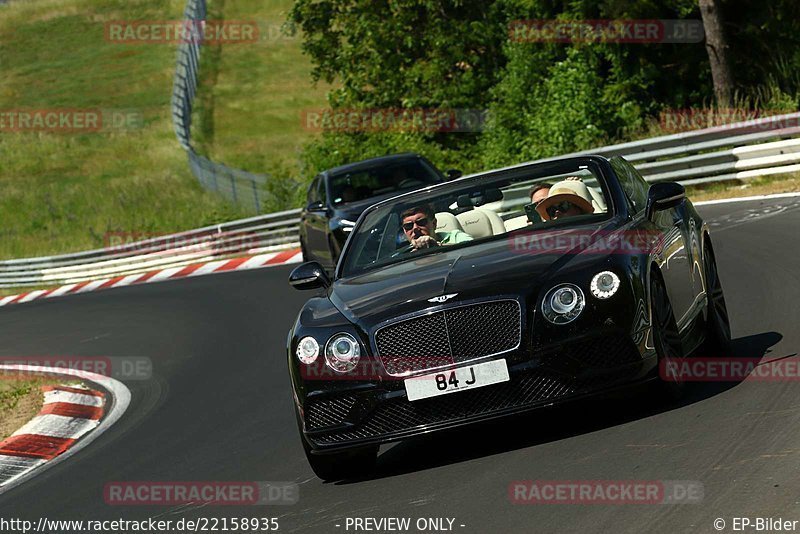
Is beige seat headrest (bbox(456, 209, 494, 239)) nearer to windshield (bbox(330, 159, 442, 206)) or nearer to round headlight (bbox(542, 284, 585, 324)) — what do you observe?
round headlight (bbox(542, 284, 585, 324))

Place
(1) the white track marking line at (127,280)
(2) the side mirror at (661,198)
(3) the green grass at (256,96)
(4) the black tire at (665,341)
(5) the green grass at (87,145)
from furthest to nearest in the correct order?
(3) the green grass at (256,96) < (5) the green grass at (87,145) < (1) the white track marking line at (127,280) < (2) the side mirror at (661,198) < (4) the black tire at (665,341)

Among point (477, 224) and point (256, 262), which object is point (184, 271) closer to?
point (256, 262)

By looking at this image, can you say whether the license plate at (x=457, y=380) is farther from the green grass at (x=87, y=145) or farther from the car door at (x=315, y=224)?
the green grass at (x=87, y=145)

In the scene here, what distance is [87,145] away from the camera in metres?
65.7

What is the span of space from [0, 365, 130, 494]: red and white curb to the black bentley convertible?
2.77 metres

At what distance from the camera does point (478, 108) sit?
35.8 m

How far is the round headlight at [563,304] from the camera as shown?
271 inches

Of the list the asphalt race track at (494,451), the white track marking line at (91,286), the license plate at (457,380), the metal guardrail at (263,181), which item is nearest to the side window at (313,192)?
the metal guardrail at (263,181)

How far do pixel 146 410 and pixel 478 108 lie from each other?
25085 mm

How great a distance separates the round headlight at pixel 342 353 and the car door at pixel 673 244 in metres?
1.68

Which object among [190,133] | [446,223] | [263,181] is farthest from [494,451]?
[190,133]

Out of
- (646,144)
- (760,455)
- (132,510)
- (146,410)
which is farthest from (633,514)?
(646,144)

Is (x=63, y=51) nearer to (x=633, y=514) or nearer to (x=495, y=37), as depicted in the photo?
(x=495, y=37)

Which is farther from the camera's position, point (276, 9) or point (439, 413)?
point (276, 9)
